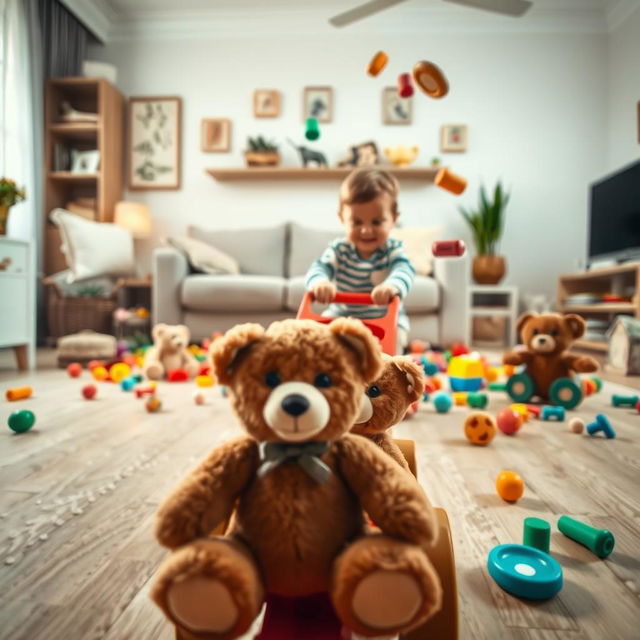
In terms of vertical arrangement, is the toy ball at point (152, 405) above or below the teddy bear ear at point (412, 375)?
below

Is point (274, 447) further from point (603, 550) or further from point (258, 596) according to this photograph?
point (603, 550)

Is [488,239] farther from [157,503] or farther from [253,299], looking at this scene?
[157,503]

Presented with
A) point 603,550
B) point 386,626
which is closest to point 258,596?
point 386,626

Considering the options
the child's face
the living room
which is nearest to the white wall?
the living room

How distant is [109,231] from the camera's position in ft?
12.3

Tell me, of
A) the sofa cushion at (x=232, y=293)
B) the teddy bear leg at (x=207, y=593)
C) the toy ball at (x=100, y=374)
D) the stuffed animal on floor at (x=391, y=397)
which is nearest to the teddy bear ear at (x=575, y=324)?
the stuffed animal on floor at (x=391, y=397)

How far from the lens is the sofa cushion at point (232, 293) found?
3.19 metres

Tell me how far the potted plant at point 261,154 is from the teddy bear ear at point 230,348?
3.98 meters

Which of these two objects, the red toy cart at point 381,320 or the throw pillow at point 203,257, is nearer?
the red toy cart at point 381,320

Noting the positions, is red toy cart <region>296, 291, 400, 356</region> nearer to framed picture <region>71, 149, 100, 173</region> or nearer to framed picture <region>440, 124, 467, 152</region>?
framed picture <region>440, 124, 467, 152</region>

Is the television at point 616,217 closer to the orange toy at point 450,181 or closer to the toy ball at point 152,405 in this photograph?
the orange toy at point 450,181

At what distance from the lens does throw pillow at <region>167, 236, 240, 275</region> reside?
3451 mm

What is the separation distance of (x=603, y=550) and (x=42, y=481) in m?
1.02

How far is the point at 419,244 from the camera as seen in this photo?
3.65 meters
